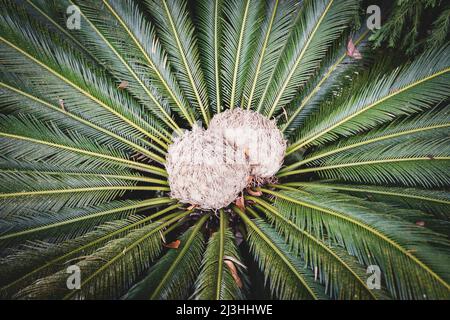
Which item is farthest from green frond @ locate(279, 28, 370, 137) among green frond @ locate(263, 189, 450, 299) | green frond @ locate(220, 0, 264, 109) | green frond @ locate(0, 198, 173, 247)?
green frond @ locate(0, 198, 173, 247)

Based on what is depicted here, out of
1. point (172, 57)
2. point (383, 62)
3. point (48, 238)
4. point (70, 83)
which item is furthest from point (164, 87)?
point (383, 62)

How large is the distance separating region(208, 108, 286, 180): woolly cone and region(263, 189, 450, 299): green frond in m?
0.37

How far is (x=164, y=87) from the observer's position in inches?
108

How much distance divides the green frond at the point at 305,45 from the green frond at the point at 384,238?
3.36 ft

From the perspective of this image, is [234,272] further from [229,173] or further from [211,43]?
[211,43]

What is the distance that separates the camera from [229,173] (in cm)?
221

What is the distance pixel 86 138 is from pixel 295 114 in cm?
177

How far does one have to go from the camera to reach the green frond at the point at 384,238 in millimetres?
1451

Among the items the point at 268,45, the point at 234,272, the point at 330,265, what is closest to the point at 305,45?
the point at 268,45

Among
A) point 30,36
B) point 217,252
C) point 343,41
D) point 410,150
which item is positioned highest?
point 343,41

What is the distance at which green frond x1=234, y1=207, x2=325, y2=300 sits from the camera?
1.63 meters

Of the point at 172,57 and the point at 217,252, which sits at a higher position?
the point at 172,57

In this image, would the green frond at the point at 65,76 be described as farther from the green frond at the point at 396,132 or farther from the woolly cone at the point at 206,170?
the green frond at the point at 396,132

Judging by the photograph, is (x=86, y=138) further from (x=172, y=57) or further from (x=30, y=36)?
(x=172, y=57)
